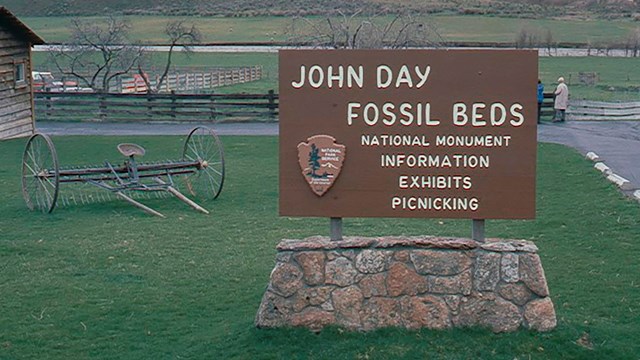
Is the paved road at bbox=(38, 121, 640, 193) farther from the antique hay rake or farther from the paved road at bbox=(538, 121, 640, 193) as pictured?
the antique hay rake

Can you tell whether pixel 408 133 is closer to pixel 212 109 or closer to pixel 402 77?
pixel 402 77

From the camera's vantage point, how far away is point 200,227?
15.2 m

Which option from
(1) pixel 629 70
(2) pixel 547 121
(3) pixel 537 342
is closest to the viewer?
(3) pixel 537 342

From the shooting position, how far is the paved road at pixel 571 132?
2478cm

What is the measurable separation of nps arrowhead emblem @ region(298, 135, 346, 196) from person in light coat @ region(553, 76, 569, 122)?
1001 inches

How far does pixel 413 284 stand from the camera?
8.45 meters

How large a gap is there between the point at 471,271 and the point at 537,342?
733 mm

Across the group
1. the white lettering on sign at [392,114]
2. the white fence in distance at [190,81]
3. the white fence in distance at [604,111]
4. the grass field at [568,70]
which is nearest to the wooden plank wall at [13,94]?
the white fence in distance at [190,81]

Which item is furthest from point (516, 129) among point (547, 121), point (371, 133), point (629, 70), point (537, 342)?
point (629, 70)

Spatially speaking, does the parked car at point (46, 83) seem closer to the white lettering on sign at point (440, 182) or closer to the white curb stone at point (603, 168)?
the white curb stone at point (603, 168)

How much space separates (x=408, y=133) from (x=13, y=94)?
23.6 metres

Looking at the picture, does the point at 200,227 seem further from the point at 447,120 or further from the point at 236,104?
the point at 236,104

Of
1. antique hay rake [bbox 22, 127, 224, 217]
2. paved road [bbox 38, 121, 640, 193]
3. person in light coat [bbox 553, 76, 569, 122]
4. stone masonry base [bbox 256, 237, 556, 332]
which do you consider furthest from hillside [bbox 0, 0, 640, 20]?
stone masonry base [bbox 256, 237, 556, 332]

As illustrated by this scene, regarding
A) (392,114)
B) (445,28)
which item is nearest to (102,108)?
(392,114)
